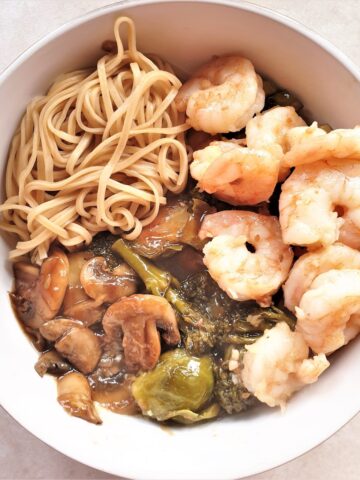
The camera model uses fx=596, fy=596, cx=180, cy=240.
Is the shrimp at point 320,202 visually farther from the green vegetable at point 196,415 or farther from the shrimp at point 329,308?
the green vegetable at point 196,415

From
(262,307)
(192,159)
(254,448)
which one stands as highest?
(192,159)

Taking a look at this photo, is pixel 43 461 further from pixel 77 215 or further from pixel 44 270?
pixel 77 215

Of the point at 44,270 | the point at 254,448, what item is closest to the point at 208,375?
the point at 254,448

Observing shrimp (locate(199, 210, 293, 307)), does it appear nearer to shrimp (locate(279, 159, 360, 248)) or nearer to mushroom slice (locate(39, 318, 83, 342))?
shrimp (locate(279, 159, 360, 248))

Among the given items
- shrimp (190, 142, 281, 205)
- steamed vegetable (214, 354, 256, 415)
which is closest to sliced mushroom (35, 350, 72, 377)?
steamed vegetable (214, 354, 256, 415)

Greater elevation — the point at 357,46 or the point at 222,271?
the point at 357,46

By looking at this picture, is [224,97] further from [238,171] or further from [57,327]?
[57,327]

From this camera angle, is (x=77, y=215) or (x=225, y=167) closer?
(x=225, y=167)
